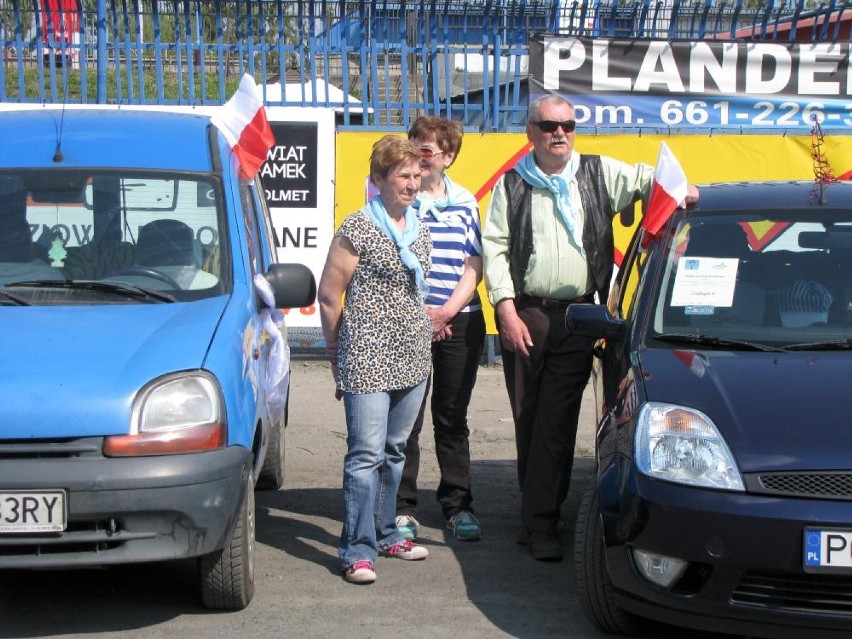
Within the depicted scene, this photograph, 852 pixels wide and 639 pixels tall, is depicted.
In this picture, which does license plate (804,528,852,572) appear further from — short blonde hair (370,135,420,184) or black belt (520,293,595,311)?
short blonde hair (370,135,420,184)

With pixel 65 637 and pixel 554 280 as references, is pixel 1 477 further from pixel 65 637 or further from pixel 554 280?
pixel 554 280

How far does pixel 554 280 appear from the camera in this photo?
5.57m

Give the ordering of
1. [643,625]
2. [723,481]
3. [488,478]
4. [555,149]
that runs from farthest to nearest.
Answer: [488,478]
[555,149]
[643,625]
[723,481]

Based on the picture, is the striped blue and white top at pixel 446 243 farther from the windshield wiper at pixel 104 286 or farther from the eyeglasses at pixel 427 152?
the windshield wiper at pixel 104 286

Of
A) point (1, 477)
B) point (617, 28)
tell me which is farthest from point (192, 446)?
point (617, 28)

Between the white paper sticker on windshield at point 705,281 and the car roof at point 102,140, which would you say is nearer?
the white paper sticker on windshield at point 705,281

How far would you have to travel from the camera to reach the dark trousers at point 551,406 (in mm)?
5555

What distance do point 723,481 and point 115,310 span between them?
7.70ft

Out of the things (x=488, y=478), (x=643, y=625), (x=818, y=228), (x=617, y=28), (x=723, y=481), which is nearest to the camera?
(x=723, y=481)

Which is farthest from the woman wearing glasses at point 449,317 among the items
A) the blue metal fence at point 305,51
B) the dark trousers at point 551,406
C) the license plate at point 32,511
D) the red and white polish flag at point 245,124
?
the blue metal fence at point 305,51

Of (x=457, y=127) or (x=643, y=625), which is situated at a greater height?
(x=457, y=127)

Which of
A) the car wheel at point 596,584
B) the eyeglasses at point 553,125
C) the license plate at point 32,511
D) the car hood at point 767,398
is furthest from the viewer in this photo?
the eyeglasses at point 553,125

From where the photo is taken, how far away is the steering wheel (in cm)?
501

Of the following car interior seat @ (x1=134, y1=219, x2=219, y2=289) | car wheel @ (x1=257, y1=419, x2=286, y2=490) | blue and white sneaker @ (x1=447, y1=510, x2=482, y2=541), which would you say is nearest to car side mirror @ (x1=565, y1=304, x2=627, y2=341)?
blue and white sneaker @ (x1=447, y1=510, x2=482, y2=541)
